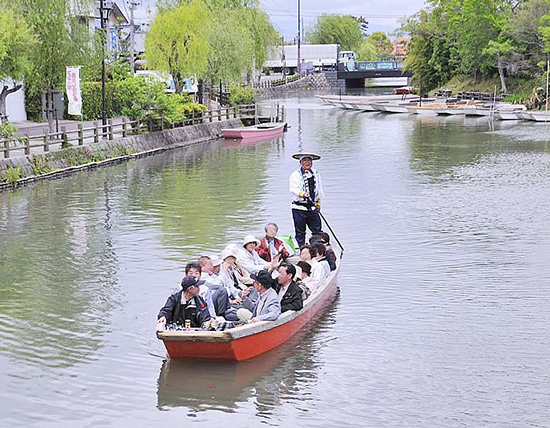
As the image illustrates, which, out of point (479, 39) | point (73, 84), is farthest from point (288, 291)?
point (479, 39)

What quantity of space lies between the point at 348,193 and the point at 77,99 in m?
12.8

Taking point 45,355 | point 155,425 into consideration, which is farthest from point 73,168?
point 155,425

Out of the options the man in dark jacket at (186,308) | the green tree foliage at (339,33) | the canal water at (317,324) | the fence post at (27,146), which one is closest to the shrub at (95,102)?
the canal water at (317,324)

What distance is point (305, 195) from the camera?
→ 639 inches

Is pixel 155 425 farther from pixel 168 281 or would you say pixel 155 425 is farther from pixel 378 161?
pixel 378 161

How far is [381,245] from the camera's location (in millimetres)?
19047

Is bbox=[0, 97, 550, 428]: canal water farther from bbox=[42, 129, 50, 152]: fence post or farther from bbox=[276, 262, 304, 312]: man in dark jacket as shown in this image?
bbox=[42, 129, 50, 152]: fence post

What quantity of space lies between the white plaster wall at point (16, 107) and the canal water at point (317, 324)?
14.5 metres

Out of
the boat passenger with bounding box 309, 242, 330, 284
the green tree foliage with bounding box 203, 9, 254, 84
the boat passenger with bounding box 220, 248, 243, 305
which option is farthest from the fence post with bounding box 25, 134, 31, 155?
the green tree foliage with bounding box 203, 9, 254, 84

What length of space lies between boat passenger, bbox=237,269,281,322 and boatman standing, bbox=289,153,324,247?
453cm

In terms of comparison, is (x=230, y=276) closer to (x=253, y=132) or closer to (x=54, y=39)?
(x=54, y=39)

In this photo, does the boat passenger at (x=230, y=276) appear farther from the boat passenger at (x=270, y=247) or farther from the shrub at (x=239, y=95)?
the shrub at (x=239, y=95)

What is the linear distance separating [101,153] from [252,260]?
21478 millimetres

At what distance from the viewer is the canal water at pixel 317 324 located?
10469mm
